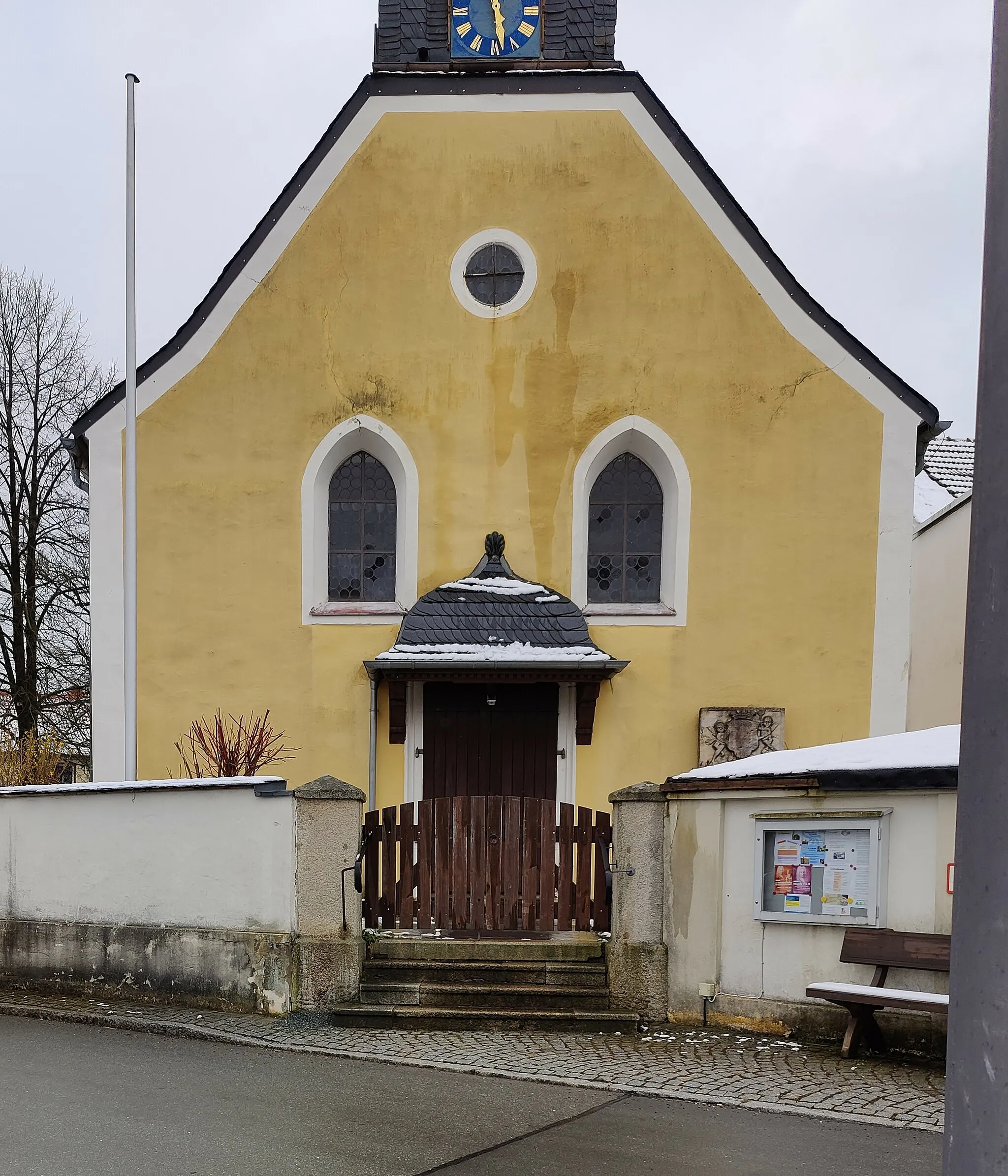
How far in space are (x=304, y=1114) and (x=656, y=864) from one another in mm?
3305

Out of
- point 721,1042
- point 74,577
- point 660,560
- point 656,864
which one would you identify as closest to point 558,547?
point 660,560

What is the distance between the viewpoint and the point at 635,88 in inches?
498

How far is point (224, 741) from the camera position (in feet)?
38.0

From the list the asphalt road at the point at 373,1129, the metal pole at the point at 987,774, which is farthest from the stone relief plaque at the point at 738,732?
the metal pole at the point at 987,774

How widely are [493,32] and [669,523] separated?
5.98 metres

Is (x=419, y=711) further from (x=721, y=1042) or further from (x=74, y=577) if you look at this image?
(x=74, y=577)

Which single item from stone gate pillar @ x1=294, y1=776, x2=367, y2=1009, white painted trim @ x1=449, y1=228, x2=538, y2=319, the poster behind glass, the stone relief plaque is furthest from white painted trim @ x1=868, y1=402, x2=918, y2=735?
stone gate pillar @ x1=294, y1=776, x2=367, y2=1009

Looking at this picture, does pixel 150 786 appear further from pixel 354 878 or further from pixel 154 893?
pixel 354 878

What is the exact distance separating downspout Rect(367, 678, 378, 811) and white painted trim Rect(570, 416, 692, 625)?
7.57 feet

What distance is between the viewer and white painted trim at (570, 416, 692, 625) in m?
12.3

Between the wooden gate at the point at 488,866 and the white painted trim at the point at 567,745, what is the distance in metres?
3.31

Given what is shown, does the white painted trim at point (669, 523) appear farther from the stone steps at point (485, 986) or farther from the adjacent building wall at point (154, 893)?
the adjacent building wall at point (154, 893)

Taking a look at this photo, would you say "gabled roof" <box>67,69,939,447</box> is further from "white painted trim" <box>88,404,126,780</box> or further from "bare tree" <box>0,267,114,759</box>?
"bare tree" <box>0,267,114,759</box>

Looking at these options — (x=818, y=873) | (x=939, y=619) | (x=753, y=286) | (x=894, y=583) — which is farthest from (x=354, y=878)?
(x=939, y=619)
